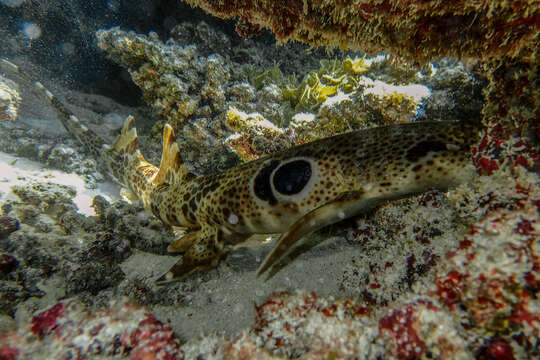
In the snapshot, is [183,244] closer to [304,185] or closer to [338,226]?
[304,185]

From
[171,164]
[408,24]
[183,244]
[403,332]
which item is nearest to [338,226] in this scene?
[403,332]

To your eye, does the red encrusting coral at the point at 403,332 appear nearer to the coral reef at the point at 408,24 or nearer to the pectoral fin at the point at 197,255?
the coral reef at the point at 408,24

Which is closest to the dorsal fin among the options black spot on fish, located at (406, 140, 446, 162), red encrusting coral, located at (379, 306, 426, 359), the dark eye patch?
the dark eye patch

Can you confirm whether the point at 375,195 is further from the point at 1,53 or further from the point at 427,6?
the point at 1,53

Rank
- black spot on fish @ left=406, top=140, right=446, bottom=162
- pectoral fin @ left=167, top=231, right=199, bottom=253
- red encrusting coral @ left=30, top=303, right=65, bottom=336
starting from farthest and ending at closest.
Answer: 1. pectoral fin @ left=167, top=231, right=199, bottom=253
2. black spot on fish @ left=406, top=140, right=446, bottom=162
3. red encrusting coral @ left=30, top=303, right=65, bottom=336

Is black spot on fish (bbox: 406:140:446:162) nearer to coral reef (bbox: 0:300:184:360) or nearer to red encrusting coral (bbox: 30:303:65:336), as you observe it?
coral reef (bbox: 0:300:184:360)

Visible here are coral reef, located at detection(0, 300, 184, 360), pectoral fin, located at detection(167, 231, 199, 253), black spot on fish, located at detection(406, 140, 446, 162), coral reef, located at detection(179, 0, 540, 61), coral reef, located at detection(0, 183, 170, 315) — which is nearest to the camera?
coral reef, located at detection(179, 0, 540, 61)

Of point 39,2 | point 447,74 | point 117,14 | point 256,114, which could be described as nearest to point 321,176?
point 256,114
